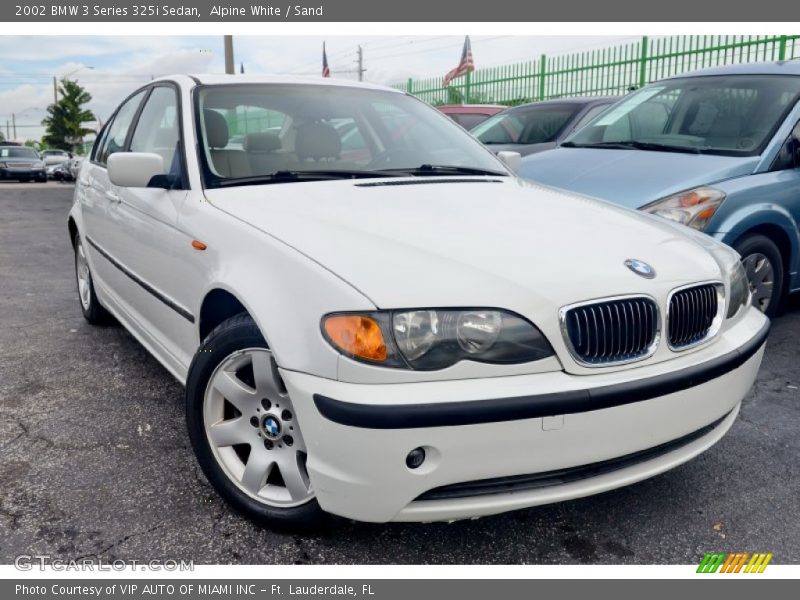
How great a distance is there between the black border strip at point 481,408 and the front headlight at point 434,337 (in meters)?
0.12

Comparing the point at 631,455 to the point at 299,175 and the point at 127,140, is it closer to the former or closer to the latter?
the point at 299,175

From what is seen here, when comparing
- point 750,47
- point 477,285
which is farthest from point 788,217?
point 750,47

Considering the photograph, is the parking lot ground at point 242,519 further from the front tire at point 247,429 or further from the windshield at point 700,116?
the windshield at point 700,116

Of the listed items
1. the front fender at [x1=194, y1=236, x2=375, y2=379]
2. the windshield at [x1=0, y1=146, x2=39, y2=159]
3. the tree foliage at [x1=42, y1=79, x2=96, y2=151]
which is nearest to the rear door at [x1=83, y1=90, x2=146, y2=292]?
the front fender at [x1=194, y1=236, x2=375, y2=379]

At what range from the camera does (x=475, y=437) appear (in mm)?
1966

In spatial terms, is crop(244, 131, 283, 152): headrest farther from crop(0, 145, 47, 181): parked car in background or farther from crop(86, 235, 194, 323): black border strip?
crop(0, 145, 47, 181): parked car in background

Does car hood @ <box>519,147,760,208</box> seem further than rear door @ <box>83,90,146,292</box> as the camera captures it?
Yes

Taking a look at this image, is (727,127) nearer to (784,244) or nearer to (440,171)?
(784,244)

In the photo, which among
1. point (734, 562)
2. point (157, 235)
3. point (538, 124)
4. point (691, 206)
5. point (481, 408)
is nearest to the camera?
point (481, 408)

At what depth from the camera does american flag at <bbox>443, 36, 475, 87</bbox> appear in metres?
19.3

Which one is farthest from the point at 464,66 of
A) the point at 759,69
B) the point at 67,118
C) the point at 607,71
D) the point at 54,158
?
the point at 67,118

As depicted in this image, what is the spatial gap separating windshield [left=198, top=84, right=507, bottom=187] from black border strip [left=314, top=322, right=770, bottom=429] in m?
1.31

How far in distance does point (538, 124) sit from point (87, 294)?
4.74 m

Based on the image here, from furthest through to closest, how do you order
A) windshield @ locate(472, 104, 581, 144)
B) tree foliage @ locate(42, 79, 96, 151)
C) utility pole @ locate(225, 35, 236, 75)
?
tree foliage @ locate(42, 79, 96, 151) → utility pole @ locate(225, 35, 236, 75) → windshield @ locate(472, 104, 581, 144)
